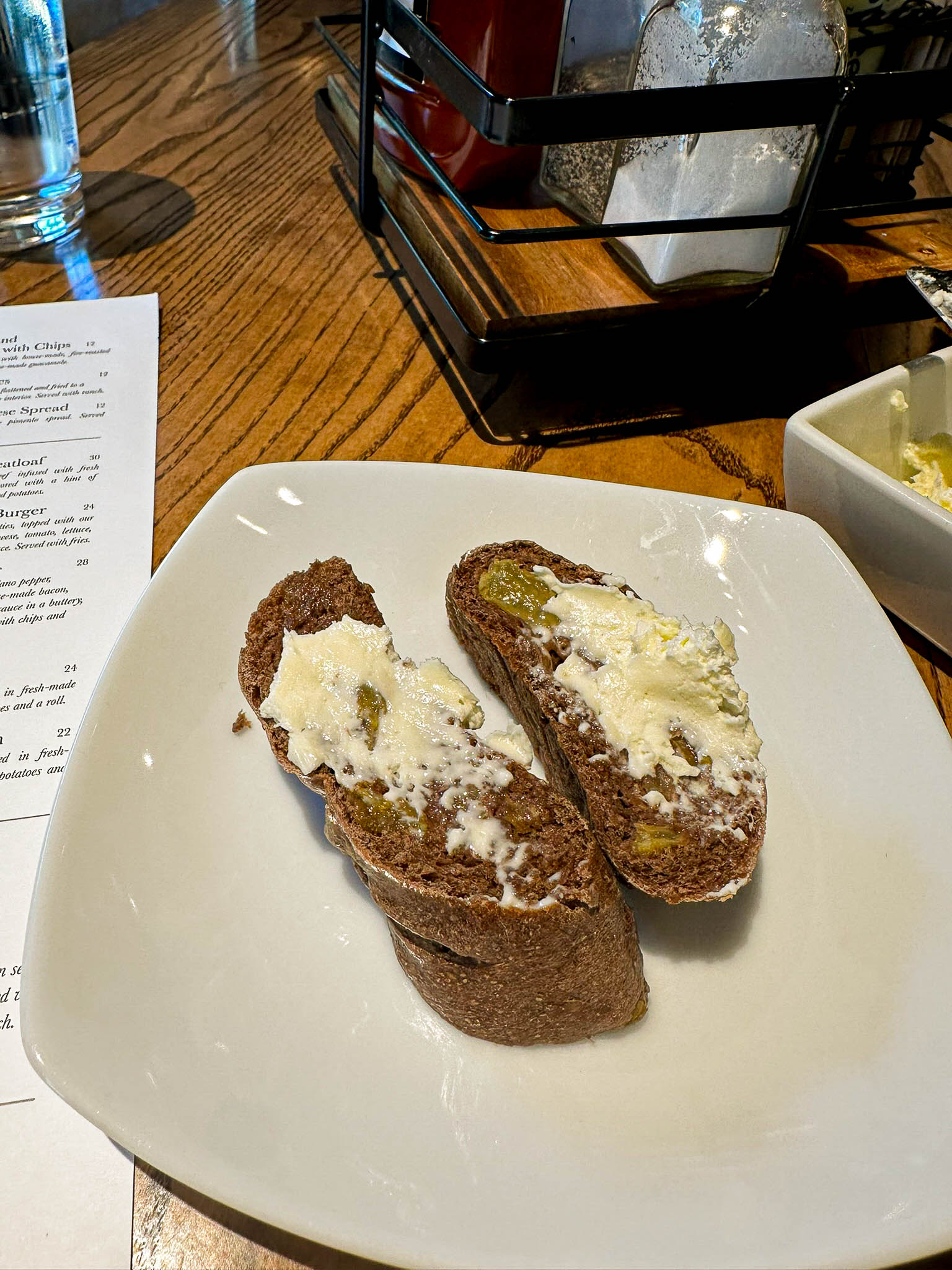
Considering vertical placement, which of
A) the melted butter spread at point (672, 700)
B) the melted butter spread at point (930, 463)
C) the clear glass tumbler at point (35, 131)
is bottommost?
the melted butter spread at point (672, 700)

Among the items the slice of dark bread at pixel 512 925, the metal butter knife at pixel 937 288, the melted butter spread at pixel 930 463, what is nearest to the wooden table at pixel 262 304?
the melted butter spread at pixel 930 463

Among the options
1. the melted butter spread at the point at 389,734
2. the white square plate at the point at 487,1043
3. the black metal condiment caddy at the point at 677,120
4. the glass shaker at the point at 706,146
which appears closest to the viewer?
the white square plate at the point at 487,1043

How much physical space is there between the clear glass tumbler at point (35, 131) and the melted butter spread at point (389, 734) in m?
1.16

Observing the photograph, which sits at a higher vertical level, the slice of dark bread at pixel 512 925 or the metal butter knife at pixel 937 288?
the metal butter knife at pixel 937 288

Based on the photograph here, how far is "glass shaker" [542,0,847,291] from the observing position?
1108mm

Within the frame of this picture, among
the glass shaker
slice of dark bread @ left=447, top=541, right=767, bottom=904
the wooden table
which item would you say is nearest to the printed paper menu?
the wooden table

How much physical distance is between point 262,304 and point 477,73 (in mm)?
523

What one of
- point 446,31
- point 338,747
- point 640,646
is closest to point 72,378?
point 446,31

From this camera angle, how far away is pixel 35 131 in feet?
4.90

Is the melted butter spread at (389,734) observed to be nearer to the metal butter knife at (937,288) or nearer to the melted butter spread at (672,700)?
the melted butter spread at (672,700)

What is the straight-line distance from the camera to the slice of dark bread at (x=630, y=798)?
2.58 feet

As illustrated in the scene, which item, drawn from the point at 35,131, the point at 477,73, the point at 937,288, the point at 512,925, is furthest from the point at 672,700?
the point at 35,131

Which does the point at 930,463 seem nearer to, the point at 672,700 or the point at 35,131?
the point at 672,700

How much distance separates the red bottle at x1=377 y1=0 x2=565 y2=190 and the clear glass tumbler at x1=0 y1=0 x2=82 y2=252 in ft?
1.72
